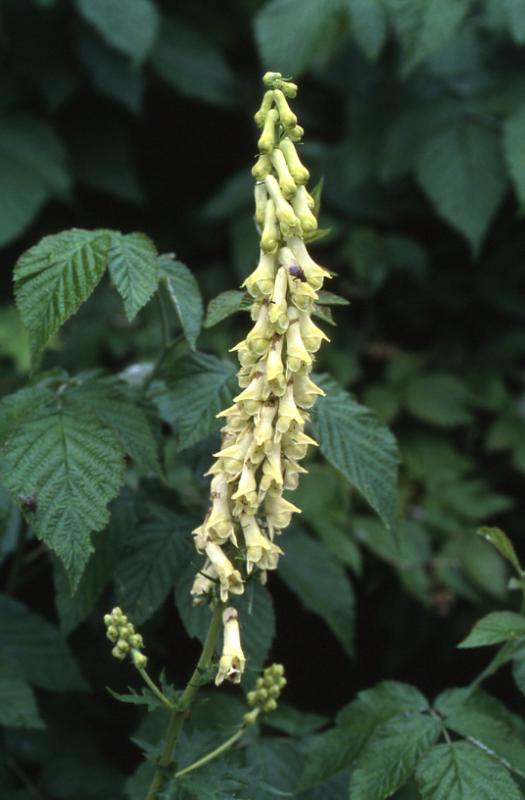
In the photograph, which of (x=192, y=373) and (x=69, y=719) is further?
(x=69, y=719)

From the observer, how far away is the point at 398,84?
5.04m

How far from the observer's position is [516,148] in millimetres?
4195

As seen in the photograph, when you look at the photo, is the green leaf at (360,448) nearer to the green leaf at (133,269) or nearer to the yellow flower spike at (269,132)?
the green leaf at (133,269)

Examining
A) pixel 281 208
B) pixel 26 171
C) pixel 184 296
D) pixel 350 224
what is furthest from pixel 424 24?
pixel 281 208

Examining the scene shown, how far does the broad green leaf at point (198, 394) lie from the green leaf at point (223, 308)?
214 millimetres

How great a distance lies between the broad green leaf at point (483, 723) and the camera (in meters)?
2.36

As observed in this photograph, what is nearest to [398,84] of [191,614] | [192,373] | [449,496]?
[449,496]

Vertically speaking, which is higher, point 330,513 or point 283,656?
point 330,513

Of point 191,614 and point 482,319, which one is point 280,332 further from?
point 482,319

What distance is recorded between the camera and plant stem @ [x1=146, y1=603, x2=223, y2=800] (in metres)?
2.05

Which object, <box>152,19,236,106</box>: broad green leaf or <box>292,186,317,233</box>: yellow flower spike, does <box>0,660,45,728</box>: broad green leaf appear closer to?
<box>292,186,317,233</box>: yellow flower spike

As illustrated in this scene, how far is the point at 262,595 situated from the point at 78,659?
3.56 feet

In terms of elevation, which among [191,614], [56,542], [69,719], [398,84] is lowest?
[69,719]

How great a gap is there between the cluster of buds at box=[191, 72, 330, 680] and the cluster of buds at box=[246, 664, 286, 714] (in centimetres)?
14
